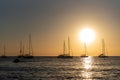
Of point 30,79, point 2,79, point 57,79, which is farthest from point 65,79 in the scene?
point 2,79

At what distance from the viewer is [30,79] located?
67938 millimetres

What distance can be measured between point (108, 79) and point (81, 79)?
5471 mm

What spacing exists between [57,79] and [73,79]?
10.6 feet

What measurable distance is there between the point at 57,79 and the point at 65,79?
161cm

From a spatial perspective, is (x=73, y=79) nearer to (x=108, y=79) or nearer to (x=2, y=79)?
(x=108, y=79)

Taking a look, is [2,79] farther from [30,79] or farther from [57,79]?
[57,79]

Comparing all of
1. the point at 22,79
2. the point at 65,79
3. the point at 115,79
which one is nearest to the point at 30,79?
the point at 22,79

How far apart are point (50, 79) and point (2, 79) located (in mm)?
9516

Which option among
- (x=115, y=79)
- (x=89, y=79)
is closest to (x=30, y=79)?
(x=89, y=79)

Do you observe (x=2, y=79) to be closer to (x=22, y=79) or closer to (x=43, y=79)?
(x=22, y=79)

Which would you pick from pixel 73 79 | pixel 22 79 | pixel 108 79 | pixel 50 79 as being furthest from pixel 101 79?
pixel 22 79

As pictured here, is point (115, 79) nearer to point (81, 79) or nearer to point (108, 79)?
point (108, 79)

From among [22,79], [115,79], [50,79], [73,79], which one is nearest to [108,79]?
[115,79]

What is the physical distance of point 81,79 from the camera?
70188 mm
